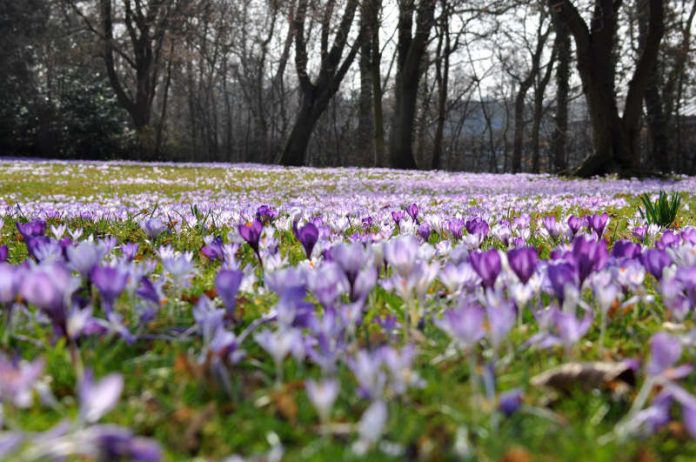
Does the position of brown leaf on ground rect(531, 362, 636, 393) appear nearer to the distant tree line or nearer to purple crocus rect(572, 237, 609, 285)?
purple crocus rect(572, 237, 609, 285)

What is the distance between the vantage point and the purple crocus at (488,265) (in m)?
1.70

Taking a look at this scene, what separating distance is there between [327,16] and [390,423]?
809 inches

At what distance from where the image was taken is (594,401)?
120 cm

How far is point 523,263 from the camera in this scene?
1718mm

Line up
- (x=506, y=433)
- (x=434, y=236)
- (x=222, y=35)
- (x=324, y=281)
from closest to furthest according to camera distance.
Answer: (x=506, y=433) < (x=324, y=281) < (x=434, y=236) < (x=222, y=35)

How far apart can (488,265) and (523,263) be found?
4.2 inches

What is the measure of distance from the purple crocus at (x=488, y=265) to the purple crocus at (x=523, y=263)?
0.16 feet

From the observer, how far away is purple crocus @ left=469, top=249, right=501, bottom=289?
5.57 ft

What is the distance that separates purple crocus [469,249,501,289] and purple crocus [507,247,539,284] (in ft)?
0.16

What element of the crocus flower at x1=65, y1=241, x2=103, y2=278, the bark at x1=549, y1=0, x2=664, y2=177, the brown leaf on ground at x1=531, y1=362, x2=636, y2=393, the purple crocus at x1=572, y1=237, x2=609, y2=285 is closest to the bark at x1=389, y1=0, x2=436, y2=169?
the bark at x1=549, y1=0, x2=664, y2=177

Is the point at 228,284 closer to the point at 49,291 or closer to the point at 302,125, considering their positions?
the point at 49,291

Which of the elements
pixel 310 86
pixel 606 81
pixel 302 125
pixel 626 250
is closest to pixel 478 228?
pixel 626 250

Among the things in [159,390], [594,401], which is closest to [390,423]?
[594,401]

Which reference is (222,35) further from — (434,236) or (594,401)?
(594,401)
